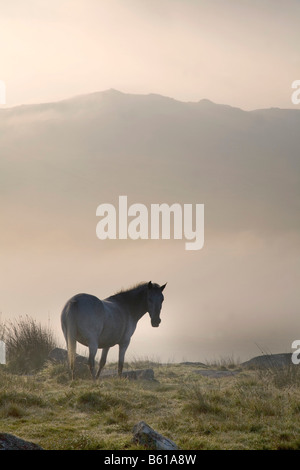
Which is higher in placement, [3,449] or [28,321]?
[28,321]

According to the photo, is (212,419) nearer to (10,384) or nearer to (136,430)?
(136,430)

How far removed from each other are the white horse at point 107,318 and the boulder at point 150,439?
6493 mm

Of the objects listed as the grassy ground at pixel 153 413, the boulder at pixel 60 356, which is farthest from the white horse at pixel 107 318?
the boulder at pixel 60 356

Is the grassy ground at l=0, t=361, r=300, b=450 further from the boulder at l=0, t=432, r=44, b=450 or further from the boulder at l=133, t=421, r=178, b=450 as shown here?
the boulder at l=0, t=432, r=44, b=450

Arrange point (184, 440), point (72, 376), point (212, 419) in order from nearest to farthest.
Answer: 1. point (184, 440)
2. point (212, 419)
3. point (72, 376)

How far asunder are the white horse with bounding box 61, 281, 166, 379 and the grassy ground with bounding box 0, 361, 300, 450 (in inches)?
37.0

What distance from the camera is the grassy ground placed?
9297mm

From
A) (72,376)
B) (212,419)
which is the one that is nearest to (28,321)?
(72,376)

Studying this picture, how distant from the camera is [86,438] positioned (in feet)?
29.3

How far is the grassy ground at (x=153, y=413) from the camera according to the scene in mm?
9297

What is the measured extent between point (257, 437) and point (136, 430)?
6.49 ft

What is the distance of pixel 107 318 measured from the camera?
610 inches

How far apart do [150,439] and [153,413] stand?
343cm

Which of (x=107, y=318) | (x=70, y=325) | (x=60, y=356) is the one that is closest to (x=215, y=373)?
(x=60, y=356)
